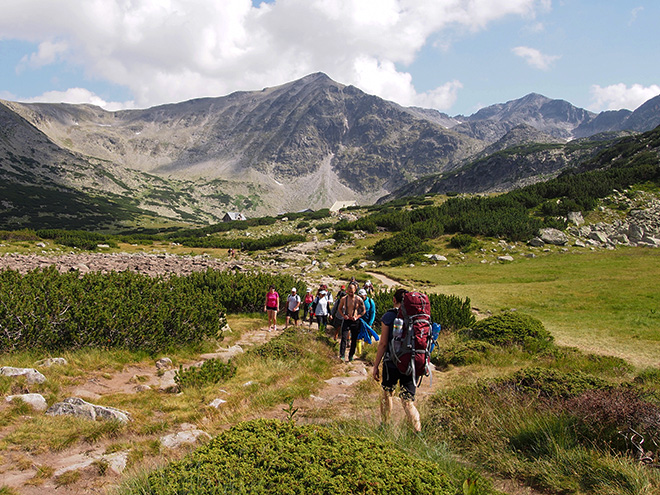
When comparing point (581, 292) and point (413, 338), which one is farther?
point (581, 292)

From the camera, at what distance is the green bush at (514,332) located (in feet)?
36.0

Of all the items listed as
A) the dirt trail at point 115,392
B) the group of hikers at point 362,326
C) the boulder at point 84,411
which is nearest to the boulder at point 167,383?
the dirt trail at point 115,392

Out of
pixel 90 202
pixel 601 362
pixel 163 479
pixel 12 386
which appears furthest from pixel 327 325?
pixel 90 202

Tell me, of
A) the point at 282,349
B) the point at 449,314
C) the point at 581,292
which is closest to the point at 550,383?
the point at 282,349

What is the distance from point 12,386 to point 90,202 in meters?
165

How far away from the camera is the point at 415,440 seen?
4.52m

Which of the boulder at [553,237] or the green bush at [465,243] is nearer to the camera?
the boulder at [553,237]

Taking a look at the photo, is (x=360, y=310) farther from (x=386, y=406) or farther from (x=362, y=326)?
(x=386, y=406)

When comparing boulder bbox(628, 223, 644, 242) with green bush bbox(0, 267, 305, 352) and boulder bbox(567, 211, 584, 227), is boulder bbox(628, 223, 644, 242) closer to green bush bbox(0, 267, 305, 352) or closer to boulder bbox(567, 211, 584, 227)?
boulder bbox(567, 211, 584, 227)

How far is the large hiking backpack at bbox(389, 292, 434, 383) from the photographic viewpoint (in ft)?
16.5

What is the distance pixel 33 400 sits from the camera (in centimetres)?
593

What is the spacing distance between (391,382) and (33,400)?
591 centimetres

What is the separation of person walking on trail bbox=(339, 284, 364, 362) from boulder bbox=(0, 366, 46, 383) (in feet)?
24.1

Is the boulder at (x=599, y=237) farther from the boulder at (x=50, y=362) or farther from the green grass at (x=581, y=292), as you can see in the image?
the boulder at (x=50, y=362)
